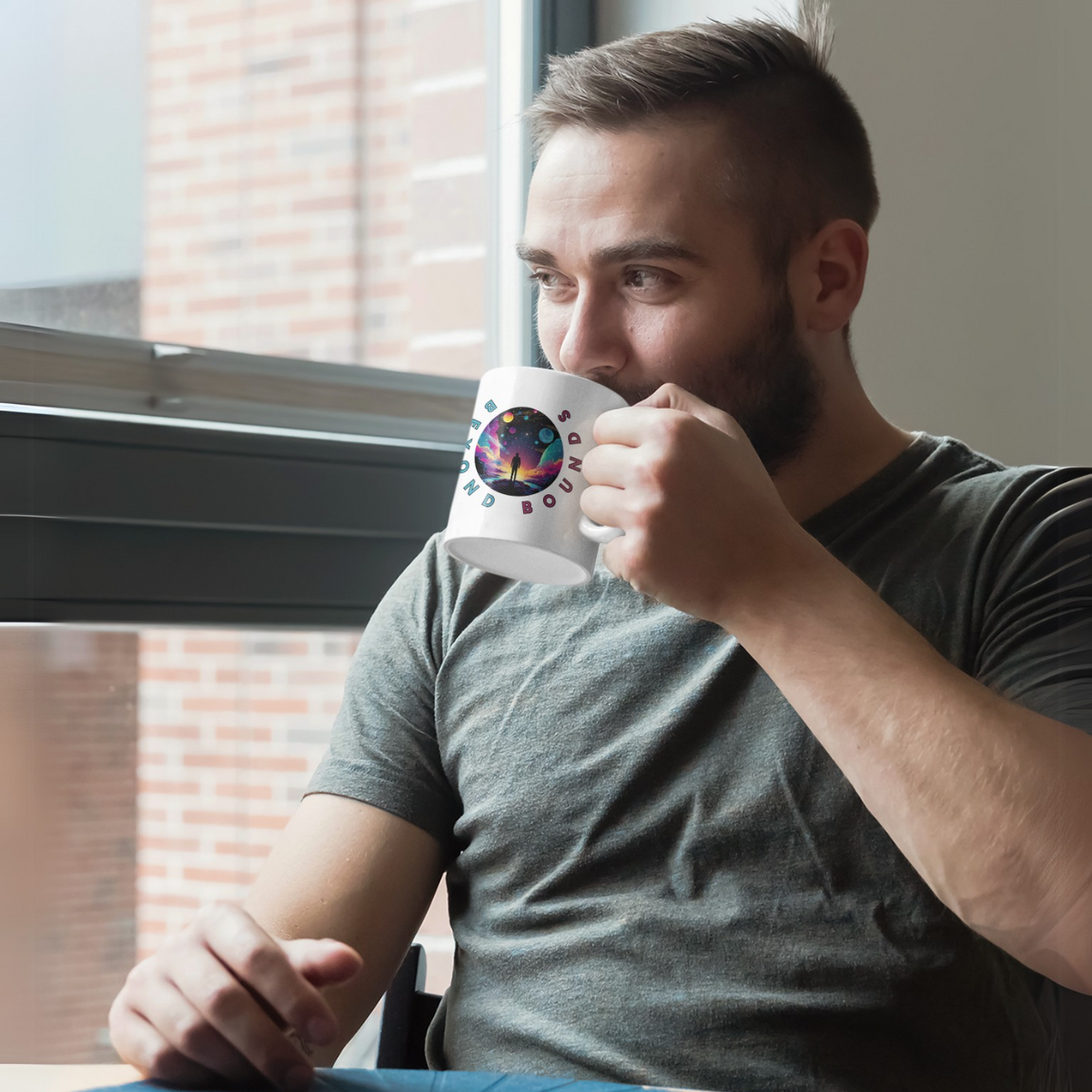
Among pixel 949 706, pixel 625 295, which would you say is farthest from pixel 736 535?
pixel 625 295

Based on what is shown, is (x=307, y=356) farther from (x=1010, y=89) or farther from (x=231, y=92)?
(x=1010, y=89)

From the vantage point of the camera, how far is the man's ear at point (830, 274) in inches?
42.4

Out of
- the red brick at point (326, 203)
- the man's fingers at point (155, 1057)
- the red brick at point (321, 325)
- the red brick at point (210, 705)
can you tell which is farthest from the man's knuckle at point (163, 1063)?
the red brick at point (326, 203)

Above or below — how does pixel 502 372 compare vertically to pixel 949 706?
above

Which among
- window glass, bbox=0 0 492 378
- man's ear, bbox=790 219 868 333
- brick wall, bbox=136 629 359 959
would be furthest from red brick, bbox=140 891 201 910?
man's ear, bbox=790 219 868 333

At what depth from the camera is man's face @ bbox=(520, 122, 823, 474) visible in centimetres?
98

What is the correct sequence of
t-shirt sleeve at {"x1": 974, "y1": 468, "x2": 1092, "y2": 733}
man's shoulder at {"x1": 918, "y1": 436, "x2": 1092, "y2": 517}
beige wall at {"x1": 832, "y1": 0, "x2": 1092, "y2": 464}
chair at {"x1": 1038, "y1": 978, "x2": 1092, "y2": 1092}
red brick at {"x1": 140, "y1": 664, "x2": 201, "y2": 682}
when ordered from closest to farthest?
beige wall at {"x1": 832, "y1": 0, "x2": 1092, "y2": 464} → chair at {"x1": 1038, "y1": 978, "x2": 1092, "y2": 1092} → t-shirt sleeve at {"x1": 974, "y1": 468, "x2": 1092, "y2": 733} → man's shoulder at {"x1": 918, "y1": 436, "x2": 1092, "y2": 517} → red brick at {"x1": 140, "y1": 664, "x2": 201, "y2": 682}

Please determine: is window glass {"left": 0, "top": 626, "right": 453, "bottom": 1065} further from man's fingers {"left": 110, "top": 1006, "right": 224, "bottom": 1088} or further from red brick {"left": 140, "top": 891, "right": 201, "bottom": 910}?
man's fingers {"left": 110, "top": 1006, "right": 224, "bottom": 1088}

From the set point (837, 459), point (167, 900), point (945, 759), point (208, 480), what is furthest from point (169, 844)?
point (945, 759)

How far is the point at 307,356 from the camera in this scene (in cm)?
148

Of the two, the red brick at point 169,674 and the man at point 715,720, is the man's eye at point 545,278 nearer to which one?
the man at point 715,720

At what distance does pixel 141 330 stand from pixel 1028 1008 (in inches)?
41.7

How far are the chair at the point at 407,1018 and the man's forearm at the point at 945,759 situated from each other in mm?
440

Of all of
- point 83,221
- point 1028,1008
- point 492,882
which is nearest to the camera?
point 1028,1008
